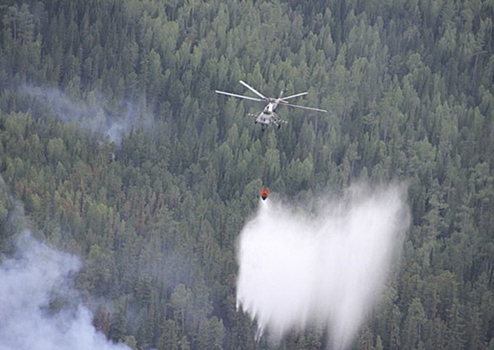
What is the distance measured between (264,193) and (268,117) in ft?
20.4

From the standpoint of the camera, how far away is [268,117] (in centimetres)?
18438

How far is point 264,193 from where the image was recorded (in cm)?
18650
